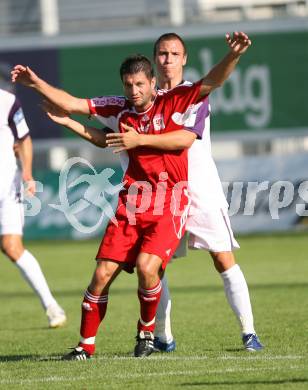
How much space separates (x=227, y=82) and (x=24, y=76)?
16.0 metres

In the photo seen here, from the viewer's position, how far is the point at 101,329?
9.76m

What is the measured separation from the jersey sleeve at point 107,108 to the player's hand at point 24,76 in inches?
17.9

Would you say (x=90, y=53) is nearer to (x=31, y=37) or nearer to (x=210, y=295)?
(x=31, y=37)

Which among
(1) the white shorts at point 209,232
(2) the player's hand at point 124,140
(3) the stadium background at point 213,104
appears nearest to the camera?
(2) the player's hand at point 124,140

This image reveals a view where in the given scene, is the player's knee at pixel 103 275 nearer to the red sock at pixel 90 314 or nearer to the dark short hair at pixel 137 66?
the red sock at pixel 90 314

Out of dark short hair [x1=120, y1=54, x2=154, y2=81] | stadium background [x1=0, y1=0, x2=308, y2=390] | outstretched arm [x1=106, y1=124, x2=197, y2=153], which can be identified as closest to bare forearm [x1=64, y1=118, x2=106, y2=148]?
outstretched arm [x1=106, y1=124, x2=197, y2=153]

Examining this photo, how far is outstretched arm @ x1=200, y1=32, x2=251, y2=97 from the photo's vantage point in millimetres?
7070

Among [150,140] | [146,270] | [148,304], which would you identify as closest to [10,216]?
[148,304]

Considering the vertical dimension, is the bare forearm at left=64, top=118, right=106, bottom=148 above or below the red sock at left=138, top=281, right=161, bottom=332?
above

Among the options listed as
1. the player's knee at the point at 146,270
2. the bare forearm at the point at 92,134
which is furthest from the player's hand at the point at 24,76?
the player's knee at the point at 146,270

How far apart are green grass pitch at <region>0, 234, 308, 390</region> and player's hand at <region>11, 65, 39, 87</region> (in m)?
1.84

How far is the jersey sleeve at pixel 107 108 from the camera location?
741 centimetres

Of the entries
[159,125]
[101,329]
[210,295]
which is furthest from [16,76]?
[210,295]

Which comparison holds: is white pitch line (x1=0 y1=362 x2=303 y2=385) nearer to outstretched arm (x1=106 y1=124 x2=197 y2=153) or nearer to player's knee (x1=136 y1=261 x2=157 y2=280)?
player's knee (x1=136 y1=261 x2=157 y2=280)
